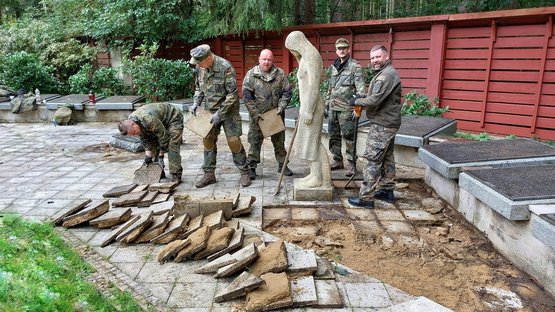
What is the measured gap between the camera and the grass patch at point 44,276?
246cm

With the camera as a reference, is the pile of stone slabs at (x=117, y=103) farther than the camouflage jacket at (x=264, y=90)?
Yes

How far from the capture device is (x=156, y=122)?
546 cm

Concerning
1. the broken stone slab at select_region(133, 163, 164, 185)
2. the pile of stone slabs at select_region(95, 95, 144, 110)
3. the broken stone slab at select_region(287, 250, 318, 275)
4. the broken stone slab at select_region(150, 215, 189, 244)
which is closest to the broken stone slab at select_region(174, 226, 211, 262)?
the broken stone slab at select_region(150, 215, 189, 244)

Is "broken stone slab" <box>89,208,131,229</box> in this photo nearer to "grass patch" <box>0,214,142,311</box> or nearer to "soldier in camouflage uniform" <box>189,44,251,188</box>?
"grass patch" <box>0,214,142,311</box>

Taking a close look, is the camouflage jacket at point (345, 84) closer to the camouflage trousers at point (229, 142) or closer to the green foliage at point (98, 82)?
the camouflage trousers at point (229, 142)

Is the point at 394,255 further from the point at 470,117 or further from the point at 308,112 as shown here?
the point at 470,117

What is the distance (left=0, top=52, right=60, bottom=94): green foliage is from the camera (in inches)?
448

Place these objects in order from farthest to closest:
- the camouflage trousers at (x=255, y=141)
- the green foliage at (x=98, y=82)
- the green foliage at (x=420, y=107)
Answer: the green foliage at (x=98, y=82), the green foliage at (x=420, y=107), the camouflage trousers at (x=255, y=141)

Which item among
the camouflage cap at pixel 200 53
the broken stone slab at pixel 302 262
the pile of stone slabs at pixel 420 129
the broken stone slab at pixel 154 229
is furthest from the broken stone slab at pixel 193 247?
the pile of stone slabs at pixel 420 129

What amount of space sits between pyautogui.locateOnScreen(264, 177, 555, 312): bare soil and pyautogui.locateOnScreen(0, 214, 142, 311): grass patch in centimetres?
187

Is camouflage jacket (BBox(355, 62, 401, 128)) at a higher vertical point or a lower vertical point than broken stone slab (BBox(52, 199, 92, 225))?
higher

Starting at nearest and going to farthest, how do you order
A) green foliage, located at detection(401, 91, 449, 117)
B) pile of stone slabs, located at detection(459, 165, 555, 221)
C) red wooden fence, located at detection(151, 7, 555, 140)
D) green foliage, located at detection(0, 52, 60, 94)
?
pile of stone slabs, located at detection(459, 165, 555, 221), red wooden fence, located at detection(151, 7, 555, 140), green foliage, located at detection(401, 91, 449, 117), green foliage, located at detection(0, 52, 60, 94)

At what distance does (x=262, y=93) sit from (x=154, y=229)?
2667mm

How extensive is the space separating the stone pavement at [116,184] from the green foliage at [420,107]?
8.93 ft
